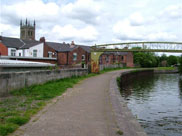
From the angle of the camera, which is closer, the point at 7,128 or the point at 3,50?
the point at 7,128

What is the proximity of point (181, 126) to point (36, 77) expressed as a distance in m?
8.56

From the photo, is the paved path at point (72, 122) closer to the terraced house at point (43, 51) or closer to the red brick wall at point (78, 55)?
the terraced house at point (43, 51)

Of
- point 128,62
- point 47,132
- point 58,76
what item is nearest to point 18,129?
point 47,132

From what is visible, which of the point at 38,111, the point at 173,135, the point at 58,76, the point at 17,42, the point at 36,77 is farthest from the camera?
the point at 17,42

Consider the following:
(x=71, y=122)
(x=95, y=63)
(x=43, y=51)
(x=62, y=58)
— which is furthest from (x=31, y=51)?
(x=71, y=122)

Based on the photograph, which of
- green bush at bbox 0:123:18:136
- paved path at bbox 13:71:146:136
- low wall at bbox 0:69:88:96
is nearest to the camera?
green bush at bbox 0:123:18:136

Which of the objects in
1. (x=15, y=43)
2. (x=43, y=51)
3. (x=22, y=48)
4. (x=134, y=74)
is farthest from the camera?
(x=134, y=74)

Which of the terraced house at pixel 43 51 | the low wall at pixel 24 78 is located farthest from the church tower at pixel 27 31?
the low wall at pixel 24 78

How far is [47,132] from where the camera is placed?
497 centimetres

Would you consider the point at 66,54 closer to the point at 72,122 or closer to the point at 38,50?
the point at 38,50

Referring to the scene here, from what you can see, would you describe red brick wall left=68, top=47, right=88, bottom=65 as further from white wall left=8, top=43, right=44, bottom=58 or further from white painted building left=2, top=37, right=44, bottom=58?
white painted building left=2, top=37, right=44, bottom=58

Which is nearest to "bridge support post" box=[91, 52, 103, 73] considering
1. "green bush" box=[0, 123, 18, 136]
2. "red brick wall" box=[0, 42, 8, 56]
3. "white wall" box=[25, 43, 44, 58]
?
"white wall" box=[25, 43, 44, 58]

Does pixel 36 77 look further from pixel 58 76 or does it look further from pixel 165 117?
pixel 165 117

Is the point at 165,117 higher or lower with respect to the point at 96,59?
lower
